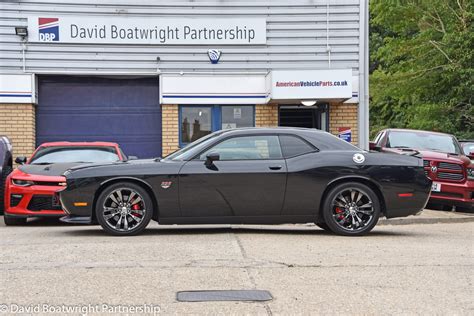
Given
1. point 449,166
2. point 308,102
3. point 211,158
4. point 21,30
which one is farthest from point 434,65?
point 211,158

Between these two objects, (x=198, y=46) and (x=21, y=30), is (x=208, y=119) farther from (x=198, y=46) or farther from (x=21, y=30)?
(x=21, y=30)

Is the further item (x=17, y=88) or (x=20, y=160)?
(x=17, y=88)

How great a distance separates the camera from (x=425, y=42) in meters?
25.3

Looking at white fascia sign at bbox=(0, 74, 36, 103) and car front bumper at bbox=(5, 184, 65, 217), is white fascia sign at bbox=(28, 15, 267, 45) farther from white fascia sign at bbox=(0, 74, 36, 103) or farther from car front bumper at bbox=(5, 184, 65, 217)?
car front bumper at bbox=(5, 184, 65, 217)

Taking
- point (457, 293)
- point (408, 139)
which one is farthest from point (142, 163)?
point (408, 139)

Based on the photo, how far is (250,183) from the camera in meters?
7.61

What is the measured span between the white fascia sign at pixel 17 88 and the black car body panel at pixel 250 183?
7.15 meters

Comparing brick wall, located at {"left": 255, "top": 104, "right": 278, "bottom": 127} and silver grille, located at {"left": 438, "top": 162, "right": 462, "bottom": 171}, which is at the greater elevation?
brick wall, located at {"left": 255, "top": 104, "right": 278, "bottom": 127}

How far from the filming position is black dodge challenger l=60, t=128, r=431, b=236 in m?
7.52

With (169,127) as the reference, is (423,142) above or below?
below

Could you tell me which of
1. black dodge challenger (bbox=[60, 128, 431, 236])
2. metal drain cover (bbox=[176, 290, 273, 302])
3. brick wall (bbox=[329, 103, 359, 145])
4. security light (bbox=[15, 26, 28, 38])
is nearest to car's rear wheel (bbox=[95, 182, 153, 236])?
black dodge challenger (bbox=[60, 128, 431, 236])

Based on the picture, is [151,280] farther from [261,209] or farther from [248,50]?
[248,50]

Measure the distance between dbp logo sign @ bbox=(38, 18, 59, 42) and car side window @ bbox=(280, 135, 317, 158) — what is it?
8285 mm

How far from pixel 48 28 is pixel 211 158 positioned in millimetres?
8325
